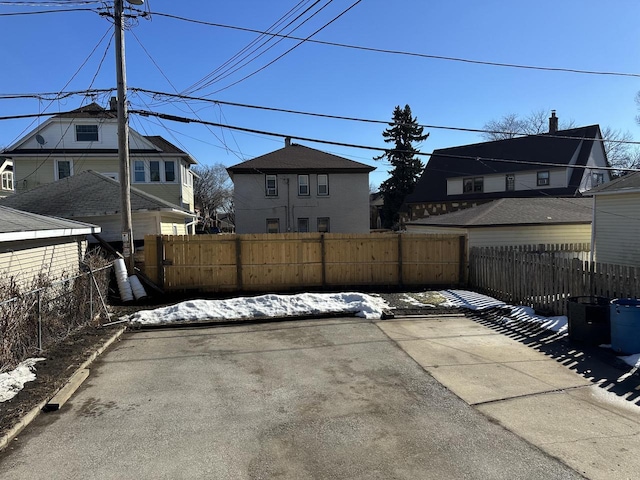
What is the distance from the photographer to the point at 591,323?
689 centimetres

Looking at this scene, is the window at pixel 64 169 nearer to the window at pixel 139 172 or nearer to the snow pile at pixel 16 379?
the window at pixel 139 172

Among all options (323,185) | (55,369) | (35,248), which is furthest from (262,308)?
(323,185)

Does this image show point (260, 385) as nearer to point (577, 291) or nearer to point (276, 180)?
point (577, 291)

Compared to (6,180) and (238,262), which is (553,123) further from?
(6,180)

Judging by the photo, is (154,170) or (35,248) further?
(154,170)

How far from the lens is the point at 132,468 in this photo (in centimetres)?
358

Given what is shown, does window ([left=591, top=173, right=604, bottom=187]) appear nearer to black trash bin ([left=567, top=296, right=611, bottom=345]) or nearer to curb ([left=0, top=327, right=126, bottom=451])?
black trash bin ([left=567, top=296, right=611, bottom=345])

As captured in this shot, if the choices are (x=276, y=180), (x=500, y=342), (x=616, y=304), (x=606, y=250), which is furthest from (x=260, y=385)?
(x=276, y=180)

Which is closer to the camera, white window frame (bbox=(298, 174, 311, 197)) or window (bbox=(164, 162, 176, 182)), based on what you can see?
window (bbox=(164, 162, 176, 182))

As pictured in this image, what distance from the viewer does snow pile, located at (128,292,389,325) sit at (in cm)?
947

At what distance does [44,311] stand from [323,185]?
2153cm

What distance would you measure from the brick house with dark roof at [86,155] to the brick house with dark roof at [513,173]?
746 inches

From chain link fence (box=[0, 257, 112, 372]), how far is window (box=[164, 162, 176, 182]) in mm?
16220

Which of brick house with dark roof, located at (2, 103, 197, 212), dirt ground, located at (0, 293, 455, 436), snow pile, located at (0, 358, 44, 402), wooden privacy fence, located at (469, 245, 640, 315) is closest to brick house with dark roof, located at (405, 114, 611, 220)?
wooden privacy fence, located at (469, 245, 640, 315)
